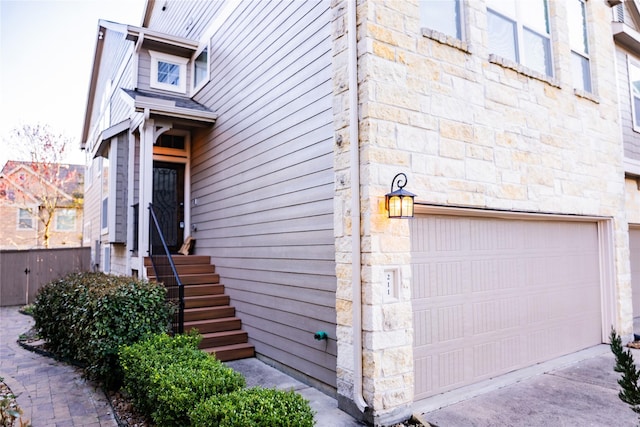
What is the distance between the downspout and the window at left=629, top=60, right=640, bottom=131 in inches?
267

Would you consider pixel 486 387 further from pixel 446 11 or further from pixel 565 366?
pixel 446 11

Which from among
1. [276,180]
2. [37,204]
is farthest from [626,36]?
[37,204]

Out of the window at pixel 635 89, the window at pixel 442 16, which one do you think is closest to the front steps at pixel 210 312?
the window at pixel 442 16

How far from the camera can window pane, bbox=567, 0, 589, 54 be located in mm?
6238

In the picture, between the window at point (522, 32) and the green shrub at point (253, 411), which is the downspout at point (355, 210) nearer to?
the green shrub at point (253, 411)

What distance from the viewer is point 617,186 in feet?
21.4

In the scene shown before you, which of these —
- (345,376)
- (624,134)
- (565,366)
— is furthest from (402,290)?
(624,134)

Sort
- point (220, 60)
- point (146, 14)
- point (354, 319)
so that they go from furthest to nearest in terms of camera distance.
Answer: point (146, 14) → point (220, 60) → point (354, 319)

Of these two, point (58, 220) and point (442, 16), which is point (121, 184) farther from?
point (58, 220)

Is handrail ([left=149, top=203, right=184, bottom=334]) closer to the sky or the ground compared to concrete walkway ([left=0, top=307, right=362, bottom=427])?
closer to the sky

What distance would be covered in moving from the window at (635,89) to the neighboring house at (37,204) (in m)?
19.1

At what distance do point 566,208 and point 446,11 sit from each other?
122 inches

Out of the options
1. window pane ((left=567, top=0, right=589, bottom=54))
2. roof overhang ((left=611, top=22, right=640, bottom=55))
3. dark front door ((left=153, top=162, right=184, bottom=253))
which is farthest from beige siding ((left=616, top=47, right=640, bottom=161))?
dark front door ((left=153, top=162, right=184, bottom=253))

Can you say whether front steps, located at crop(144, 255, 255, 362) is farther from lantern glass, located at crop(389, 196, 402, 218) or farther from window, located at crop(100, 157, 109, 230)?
window, located at crop(100, 157, 109, 230)
